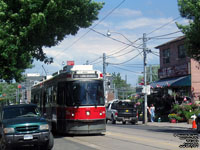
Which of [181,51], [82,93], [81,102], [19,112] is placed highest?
[181,51]

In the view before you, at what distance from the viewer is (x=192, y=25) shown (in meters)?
21.8

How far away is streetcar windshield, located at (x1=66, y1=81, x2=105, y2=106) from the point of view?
61.8 feet

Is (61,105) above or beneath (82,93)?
beneath

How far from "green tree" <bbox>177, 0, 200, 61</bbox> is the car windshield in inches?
439

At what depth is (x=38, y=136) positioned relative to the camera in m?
12.7

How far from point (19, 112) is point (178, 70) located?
28494 millimetres

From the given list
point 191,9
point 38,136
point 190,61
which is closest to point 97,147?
point 38,136

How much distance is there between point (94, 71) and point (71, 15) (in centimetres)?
374

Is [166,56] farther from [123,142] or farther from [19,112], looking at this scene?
[19,112]

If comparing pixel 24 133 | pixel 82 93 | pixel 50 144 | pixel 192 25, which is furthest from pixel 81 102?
pixel 192 25

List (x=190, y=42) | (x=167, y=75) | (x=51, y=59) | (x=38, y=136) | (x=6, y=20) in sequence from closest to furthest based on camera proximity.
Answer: (x=38, y=136)
(x=6, y=20)
(x=51, y=59)
(x=190, y=42)
(x=167, y=75)

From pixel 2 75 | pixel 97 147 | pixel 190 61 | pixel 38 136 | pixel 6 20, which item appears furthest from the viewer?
pixel 190 61

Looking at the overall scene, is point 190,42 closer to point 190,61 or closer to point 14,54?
point 14,54

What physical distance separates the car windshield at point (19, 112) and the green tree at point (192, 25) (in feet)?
36.5
